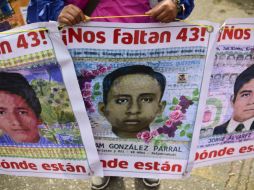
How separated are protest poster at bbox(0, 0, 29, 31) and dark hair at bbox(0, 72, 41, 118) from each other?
69 centimetres

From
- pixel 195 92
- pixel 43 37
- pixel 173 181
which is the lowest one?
pixel 173 181

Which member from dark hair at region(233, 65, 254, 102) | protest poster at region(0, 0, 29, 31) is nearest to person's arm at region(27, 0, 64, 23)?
protest poster at region(0, 0, 29, 31)

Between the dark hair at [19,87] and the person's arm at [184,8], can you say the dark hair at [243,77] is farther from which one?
the dark hair at [19,87]

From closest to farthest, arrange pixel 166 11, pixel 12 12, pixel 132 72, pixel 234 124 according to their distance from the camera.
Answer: pixel 166 11, pixel 132 72, pixel 234 124, pixel 12 12

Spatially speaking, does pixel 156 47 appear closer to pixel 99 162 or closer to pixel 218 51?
pixel 218 51

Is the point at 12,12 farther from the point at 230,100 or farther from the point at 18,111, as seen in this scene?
the point at 230,100

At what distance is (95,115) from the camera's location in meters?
1.65

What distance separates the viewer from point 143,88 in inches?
61.9

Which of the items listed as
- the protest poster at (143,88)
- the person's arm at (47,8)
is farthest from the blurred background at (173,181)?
the person's arm at (47,8)

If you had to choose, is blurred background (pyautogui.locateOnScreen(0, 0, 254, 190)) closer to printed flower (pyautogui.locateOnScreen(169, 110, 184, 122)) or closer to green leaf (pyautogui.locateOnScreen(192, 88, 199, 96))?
printed flower (pyautogui.locateOnScreen(169, 110, 184, 122))

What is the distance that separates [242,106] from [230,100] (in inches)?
3.1

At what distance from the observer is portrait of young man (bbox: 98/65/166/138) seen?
5.05ft

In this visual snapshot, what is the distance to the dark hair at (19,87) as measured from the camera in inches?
59.9

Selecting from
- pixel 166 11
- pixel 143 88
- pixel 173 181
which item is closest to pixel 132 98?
pixel 143 88
